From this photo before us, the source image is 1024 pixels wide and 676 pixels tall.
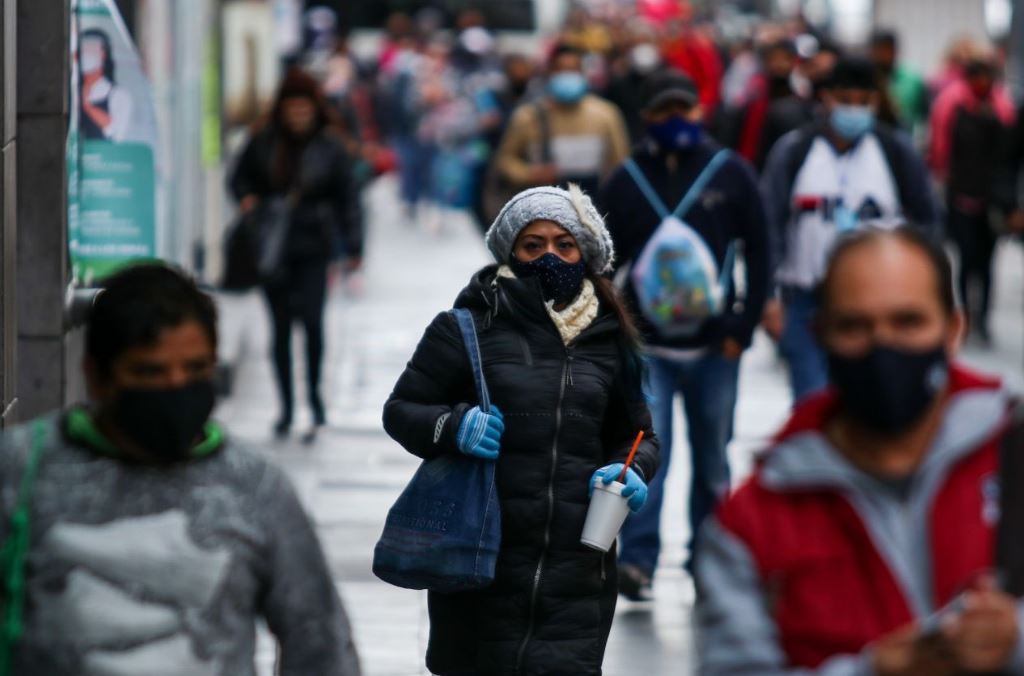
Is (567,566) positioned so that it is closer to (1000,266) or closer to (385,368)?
(385,368)

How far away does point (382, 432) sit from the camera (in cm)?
1198

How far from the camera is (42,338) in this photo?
777cm

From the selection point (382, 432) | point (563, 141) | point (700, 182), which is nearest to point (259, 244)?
point (382, 432)

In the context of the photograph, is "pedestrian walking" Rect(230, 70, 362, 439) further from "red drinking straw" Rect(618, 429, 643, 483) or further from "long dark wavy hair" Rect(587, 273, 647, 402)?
"red drinking straw" Rect(618, 429, 643, 483)

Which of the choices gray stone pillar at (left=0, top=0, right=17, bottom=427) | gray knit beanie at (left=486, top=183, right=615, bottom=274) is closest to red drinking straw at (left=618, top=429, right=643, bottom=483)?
gray knit beanie at (left=486, top=183, right=615, bottom=274)

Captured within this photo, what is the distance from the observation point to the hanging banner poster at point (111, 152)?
27.1 ft

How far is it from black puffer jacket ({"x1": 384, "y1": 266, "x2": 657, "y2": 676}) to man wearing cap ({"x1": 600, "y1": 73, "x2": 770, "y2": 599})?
261cm

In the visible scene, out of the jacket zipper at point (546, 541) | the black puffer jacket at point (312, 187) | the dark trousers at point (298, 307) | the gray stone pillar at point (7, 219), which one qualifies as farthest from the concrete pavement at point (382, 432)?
the jacket zipper at point (546, 541)

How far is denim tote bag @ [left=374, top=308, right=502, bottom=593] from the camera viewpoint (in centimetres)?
518

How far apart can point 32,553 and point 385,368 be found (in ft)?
36.4

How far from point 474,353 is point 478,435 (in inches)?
9.4

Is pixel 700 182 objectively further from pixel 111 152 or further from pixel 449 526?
pixel 449 526

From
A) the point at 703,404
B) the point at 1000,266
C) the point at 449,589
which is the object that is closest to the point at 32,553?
the point at 449,589

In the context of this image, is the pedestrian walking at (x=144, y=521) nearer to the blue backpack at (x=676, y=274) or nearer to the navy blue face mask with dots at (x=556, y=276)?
the navy blue face mask with dots at (x=556, y=276)
